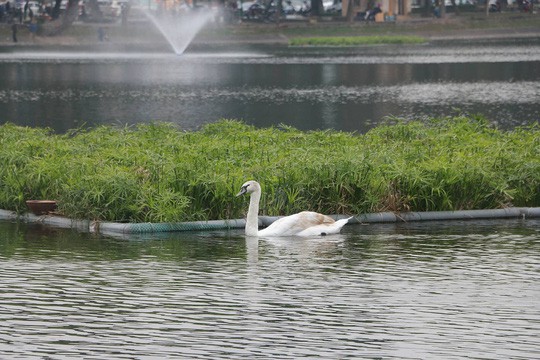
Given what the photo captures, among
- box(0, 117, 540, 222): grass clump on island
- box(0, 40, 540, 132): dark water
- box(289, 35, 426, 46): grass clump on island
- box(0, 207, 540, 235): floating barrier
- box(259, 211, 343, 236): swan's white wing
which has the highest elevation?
box(0, 117, 540, 222): grass clump on island

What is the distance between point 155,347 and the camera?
10664 mm

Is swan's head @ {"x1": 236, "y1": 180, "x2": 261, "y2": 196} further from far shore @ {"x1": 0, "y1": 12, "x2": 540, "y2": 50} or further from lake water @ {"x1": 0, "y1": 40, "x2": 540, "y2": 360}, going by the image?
far shore @ {"x1": 0, "y1": 12, "x2": 540, "y2": 50}

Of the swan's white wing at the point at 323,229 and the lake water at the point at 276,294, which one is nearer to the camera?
the lake water at the point at 276,294

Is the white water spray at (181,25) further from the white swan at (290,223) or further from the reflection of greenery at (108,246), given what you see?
the white swan at (290,223)

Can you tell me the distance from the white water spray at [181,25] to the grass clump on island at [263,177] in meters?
76.1

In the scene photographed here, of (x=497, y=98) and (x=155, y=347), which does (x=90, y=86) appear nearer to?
(x=497, y=98)

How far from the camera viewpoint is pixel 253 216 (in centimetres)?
1603

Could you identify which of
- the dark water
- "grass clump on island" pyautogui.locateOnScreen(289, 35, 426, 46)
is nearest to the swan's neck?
Result: the dark water

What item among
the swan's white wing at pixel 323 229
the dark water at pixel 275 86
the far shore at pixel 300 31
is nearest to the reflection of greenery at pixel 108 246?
the swan's white wing at pixel 323 229

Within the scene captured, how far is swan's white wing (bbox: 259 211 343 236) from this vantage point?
16.3m

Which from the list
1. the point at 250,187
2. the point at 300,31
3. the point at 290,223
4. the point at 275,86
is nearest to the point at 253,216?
the point at 250,187

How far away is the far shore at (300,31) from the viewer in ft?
326

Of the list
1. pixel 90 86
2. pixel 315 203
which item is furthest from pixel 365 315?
pixel 90 86

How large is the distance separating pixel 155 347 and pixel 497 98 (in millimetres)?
40175
